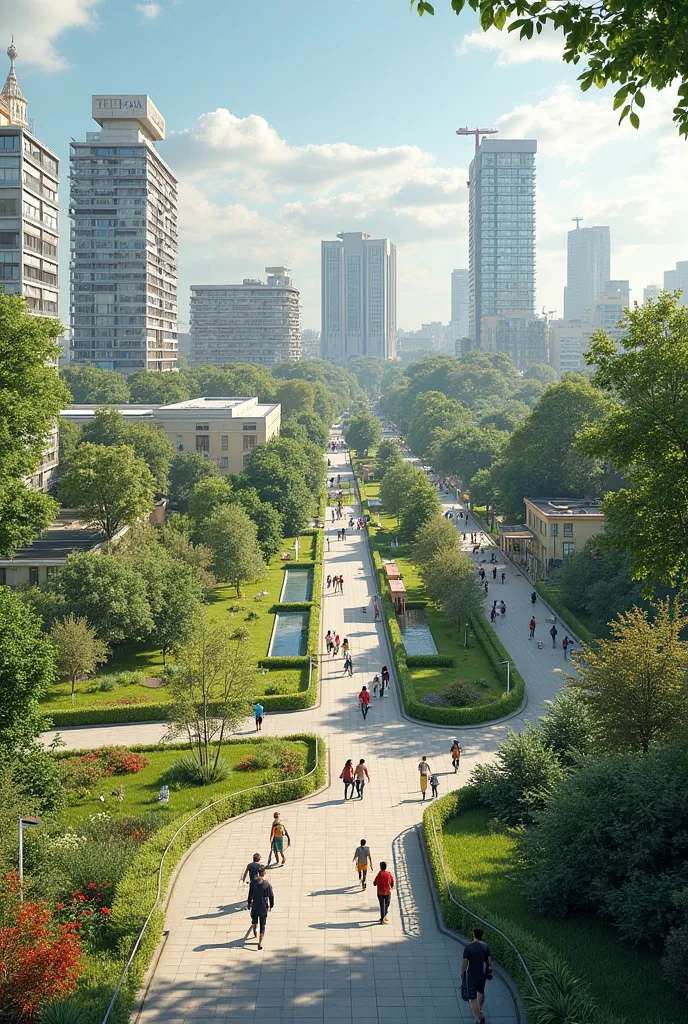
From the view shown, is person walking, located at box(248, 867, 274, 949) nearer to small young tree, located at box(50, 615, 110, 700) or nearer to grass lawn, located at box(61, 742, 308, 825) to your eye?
grass lawn, located at box(61, 742, 308, 825)

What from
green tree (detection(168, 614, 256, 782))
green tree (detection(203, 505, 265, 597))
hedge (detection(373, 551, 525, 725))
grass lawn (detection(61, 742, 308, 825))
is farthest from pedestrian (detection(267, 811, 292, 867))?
green tree (detection(203, 505, 265, 597))

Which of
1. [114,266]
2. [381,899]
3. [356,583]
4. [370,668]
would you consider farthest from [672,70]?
[114,266]

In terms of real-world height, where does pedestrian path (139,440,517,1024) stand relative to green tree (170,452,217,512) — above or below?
below

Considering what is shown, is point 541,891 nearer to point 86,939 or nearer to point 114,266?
point 86,939

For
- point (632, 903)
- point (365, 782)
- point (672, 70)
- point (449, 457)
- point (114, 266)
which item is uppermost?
point (114, 266)

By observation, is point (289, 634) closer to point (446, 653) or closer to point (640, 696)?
point (446, 653)

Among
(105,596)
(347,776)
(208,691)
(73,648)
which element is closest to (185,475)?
(105,596)

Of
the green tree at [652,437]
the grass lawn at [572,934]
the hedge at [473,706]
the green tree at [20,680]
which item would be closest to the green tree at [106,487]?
the hedge at [473,706]
